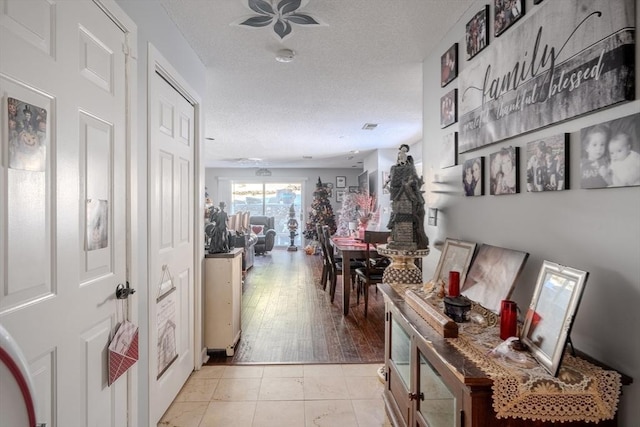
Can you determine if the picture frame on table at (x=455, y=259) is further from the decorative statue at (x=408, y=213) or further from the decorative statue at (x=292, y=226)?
the decorative statue at (x=292, y=226)

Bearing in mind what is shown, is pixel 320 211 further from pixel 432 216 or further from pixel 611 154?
pixel 611 154

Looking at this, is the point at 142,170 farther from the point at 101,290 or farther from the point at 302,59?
the point at 302,59

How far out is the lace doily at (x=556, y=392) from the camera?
90 cm

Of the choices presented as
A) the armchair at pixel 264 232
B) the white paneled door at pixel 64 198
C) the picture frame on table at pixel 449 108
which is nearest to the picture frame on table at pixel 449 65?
the picture frame on table at pixel 449 108

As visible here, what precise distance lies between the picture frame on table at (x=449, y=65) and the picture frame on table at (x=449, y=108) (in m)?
0.09

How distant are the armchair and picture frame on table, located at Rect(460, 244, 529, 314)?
7.44m

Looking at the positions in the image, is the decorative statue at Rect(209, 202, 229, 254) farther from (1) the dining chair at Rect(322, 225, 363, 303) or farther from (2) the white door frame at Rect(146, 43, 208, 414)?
(1) the dining chair at Rect(322, 225, 363, 303)

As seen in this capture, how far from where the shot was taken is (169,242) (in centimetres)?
214

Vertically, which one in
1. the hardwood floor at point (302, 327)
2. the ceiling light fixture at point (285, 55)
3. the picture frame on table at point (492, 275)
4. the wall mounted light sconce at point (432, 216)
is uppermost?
the ceiling light fixture at point (285, 55)

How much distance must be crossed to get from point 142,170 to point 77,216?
58cm

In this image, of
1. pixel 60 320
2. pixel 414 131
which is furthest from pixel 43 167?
pixel 414 131

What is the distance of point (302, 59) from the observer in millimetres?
2639

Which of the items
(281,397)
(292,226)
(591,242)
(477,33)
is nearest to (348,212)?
(292,226)

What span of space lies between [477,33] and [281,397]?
8.17 ft
